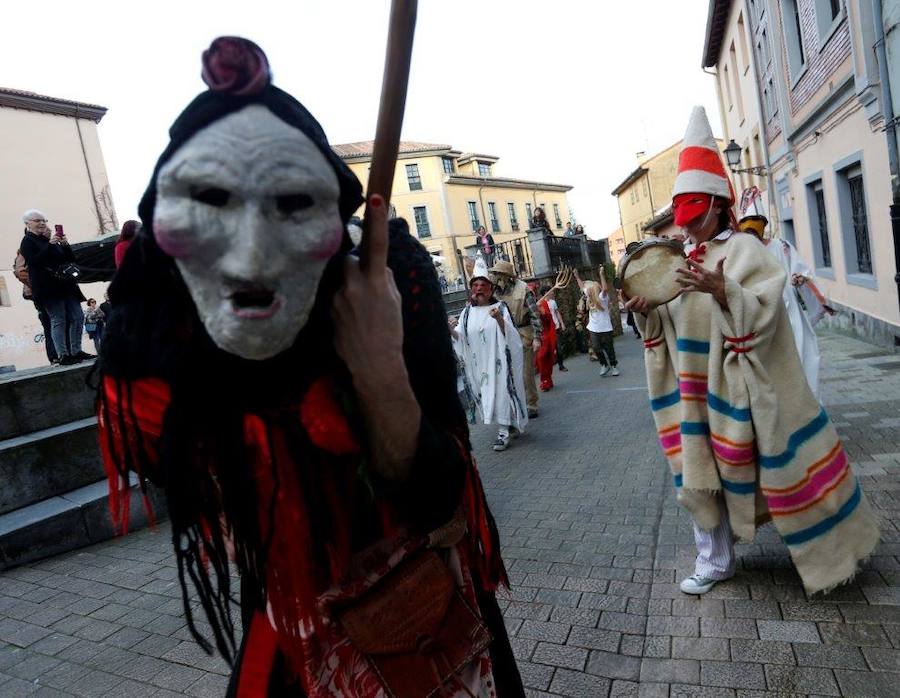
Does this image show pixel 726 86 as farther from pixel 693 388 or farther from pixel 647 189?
pixel 693 388

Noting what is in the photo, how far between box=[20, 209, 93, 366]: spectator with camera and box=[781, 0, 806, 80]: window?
1249 cm

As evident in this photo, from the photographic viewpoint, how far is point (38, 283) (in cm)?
625

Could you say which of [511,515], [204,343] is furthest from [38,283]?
[204,343]

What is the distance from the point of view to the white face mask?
92 cm

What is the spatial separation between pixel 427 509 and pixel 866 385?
6.98m

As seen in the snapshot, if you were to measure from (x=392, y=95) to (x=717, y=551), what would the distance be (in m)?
2.68

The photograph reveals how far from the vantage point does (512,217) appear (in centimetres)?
4050

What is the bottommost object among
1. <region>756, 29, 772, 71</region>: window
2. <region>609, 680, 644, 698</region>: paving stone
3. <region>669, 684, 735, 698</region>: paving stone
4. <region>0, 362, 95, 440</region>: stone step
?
<region>669, 684, 735, 698</region>: paving stone

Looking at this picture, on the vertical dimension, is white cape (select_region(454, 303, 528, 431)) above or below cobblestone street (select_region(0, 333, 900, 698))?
above

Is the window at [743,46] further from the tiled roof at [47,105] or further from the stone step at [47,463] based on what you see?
the tiled roof at [47,105]

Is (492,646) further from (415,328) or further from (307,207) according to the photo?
(307,207)

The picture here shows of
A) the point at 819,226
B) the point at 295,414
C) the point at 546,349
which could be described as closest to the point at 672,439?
the point at 295,414

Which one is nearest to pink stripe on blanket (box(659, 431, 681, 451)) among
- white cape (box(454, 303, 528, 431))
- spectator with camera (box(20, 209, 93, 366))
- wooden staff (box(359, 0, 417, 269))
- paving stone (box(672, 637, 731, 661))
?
paving stone (box(672, 637, 731, 661))

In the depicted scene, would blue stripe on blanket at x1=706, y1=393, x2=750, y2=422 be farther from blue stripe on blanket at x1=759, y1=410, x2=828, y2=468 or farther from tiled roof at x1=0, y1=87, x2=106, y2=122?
tiled roof at x1=0, y1=87, x2=106, y2=122
